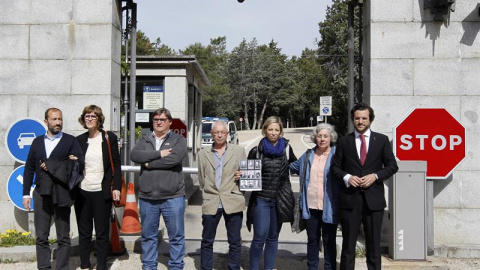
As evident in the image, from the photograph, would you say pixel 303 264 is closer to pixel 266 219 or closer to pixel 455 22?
pixel 266 219

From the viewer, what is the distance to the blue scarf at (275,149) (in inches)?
211

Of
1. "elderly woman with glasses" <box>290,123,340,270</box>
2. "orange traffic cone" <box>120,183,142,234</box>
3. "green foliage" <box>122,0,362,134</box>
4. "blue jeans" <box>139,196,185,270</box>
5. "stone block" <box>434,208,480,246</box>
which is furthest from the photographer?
"green foliage" <box>122,0,362,134</box>

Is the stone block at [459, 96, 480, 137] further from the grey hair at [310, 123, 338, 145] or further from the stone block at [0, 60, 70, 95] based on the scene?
the stone block at [0, 60, 70, 95]

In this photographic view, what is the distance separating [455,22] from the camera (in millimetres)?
6676

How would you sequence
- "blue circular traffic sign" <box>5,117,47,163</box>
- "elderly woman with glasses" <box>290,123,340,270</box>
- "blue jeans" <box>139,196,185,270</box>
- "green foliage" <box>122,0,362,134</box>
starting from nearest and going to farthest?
"elderly woman with glasses" <box>290,123,340,270</box> → "blue jeans" <box>139,196,185,270</box> → "blue circular traffic sign" <box>5,117,47,163</box> → "green foliage" <box>122,0,362,134</box>

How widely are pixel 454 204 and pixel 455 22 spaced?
96.1 inches

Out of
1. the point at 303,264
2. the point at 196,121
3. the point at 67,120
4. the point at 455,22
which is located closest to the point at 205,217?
the point at 303,264

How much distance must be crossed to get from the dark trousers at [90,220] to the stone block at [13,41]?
2.66 m

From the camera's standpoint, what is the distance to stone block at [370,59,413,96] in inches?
263

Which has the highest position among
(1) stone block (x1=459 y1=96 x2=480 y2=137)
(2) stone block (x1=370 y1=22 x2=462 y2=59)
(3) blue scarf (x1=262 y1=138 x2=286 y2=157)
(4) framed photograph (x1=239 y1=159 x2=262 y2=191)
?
(2) stone block (x1=370 y1=22 x2=462 y2=59)

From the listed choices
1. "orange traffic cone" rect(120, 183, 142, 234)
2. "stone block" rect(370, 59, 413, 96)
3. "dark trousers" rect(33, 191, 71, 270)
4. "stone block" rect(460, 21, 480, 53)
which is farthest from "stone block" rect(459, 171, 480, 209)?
"dark trousers" rect(33, 191, 71, 270)

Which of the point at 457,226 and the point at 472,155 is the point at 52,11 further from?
the point at 457,226

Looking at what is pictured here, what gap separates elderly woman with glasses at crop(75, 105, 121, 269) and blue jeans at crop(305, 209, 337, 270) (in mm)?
2187

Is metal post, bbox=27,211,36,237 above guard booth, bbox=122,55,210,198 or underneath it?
underneath
